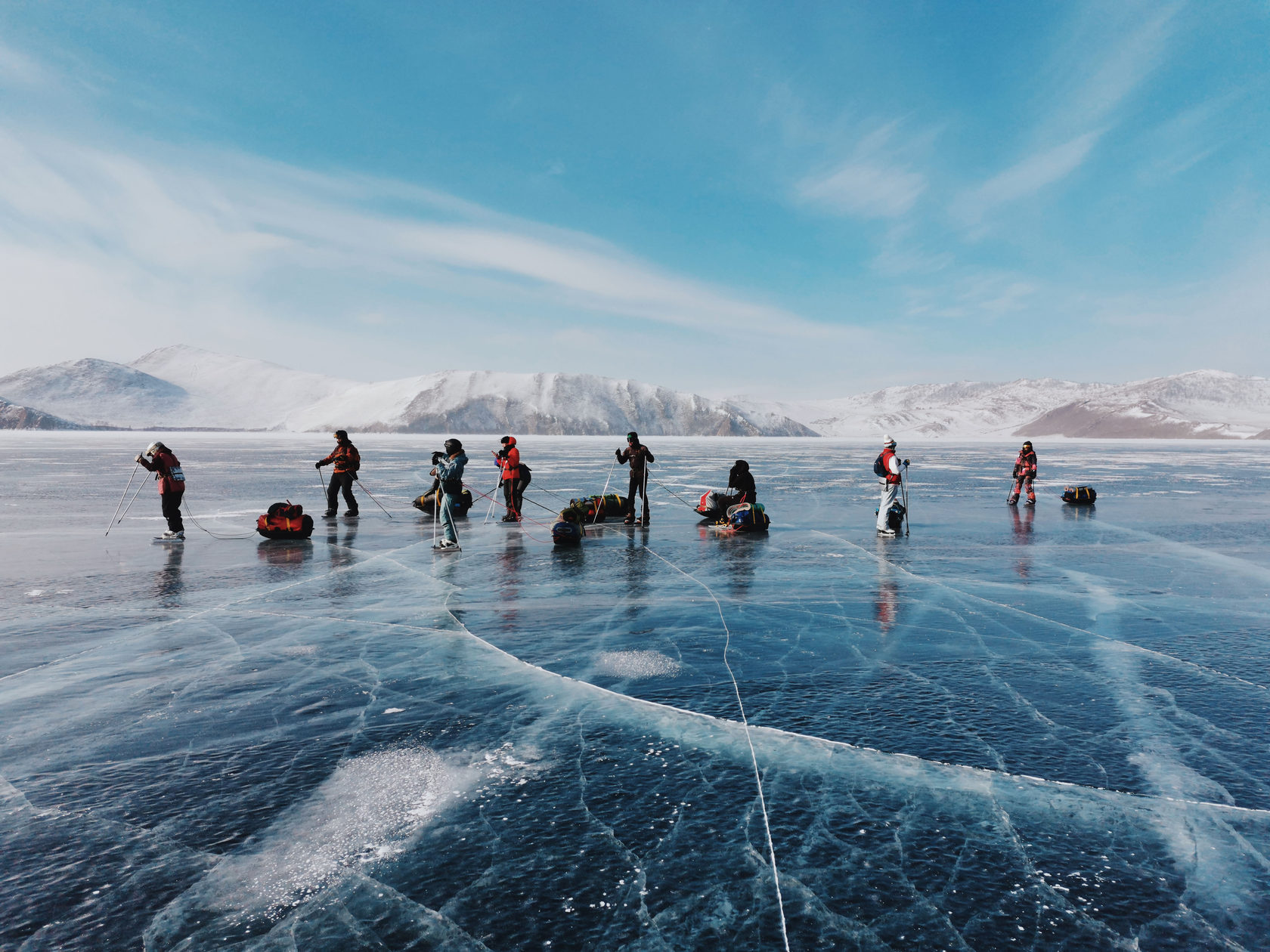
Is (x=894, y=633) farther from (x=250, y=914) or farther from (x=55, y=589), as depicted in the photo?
(x=55, y=589)


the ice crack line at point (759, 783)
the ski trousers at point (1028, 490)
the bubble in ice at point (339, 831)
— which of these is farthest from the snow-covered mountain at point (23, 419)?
the bubble in ice at point (339, 831)

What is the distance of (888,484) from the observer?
13352mm

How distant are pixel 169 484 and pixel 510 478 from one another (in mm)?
6462

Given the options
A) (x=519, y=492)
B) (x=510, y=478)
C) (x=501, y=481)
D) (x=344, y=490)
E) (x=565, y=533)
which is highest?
(x=510, y=478)

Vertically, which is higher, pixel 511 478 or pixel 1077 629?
pixel 511 478

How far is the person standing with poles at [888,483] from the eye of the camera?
13148 millimetres

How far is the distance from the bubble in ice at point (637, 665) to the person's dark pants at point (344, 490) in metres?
11.0

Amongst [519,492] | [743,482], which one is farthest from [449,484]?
[743,482]

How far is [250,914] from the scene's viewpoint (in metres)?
2.85

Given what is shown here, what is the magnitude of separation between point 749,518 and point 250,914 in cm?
1187

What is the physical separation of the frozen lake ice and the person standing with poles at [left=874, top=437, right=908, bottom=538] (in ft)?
12.0

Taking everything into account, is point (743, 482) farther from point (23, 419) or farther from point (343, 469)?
point (23, 419)

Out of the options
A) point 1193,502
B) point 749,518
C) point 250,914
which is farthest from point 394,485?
point 1193,502

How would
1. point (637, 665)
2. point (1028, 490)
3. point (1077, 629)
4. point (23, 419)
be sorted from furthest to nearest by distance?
point (23, 419)
point (1028, 490)
point (1077, 629)
point (637, 665)
